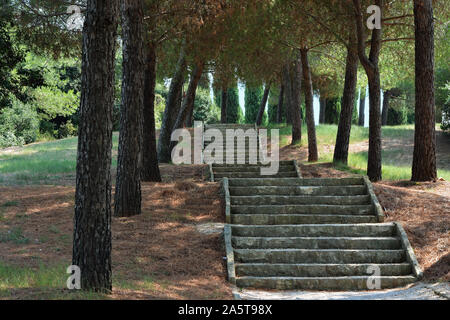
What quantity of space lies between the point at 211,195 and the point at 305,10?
7.73 meters

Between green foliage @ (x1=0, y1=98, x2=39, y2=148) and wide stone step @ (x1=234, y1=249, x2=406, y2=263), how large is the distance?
94.4ft

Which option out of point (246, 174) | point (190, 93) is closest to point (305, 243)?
point (246, 174)

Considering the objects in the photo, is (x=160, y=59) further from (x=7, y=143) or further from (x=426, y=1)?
(x=7, y=143)

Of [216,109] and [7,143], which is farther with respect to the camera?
[216,109]

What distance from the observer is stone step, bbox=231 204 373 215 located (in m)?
11.9

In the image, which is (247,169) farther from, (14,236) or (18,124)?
(18,124)

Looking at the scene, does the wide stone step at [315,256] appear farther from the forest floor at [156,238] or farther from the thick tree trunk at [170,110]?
the thick tree trunk at [170,110]

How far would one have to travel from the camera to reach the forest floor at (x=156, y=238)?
24.9ft

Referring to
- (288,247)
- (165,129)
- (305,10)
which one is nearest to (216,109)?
→ (165,129)

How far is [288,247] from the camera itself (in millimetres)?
10297

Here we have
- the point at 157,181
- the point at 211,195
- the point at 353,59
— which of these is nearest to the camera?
the point at 211,195

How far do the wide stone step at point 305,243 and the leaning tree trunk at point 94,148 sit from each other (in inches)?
156

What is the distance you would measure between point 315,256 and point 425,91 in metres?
7.05

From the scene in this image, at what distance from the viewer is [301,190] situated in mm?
12836
